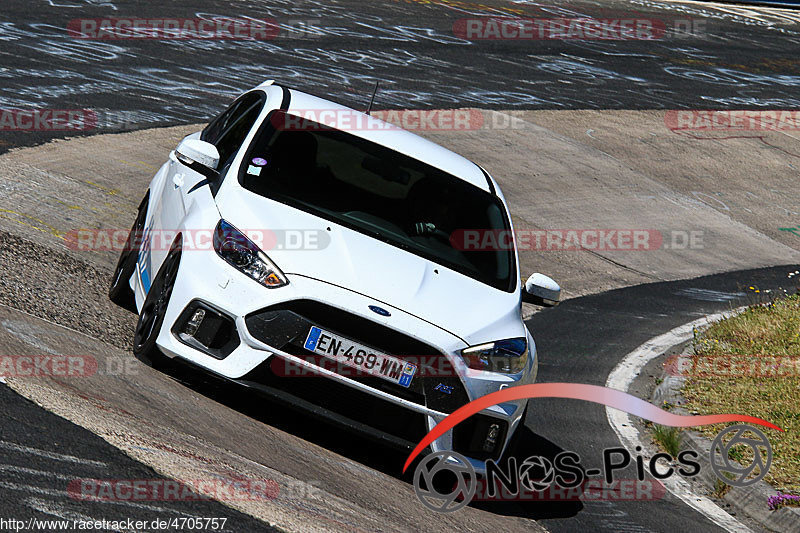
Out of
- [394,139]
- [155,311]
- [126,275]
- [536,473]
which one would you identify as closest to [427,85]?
[394,139]

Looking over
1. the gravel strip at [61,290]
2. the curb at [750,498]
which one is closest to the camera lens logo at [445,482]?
the curb at [750,498]

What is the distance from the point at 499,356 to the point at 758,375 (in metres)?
3.64

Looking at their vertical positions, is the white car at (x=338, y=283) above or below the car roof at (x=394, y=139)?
below

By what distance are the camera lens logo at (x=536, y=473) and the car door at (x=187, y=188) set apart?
2466 millimetres

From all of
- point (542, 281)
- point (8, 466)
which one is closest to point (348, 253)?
point (542, 281)

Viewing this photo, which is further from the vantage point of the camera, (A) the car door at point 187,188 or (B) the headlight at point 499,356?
(A) the car door at point 187,188

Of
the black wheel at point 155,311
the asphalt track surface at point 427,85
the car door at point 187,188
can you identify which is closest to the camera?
the asphalt track surface at point 427,85

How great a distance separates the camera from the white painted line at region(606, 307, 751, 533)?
6.58 meters

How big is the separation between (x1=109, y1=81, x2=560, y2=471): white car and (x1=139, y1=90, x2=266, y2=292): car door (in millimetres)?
21

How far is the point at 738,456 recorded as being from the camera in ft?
23.3

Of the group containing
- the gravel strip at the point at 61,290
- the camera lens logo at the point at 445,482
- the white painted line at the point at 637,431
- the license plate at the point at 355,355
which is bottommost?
the white painted line at the point at 637,431

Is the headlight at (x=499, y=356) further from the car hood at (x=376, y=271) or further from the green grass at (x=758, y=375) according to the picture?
Answer: the green grass at (x=758, y=375)

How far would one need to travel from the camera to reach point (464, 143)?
51.2 feet

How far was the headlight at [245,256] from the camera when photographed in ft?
18.7
